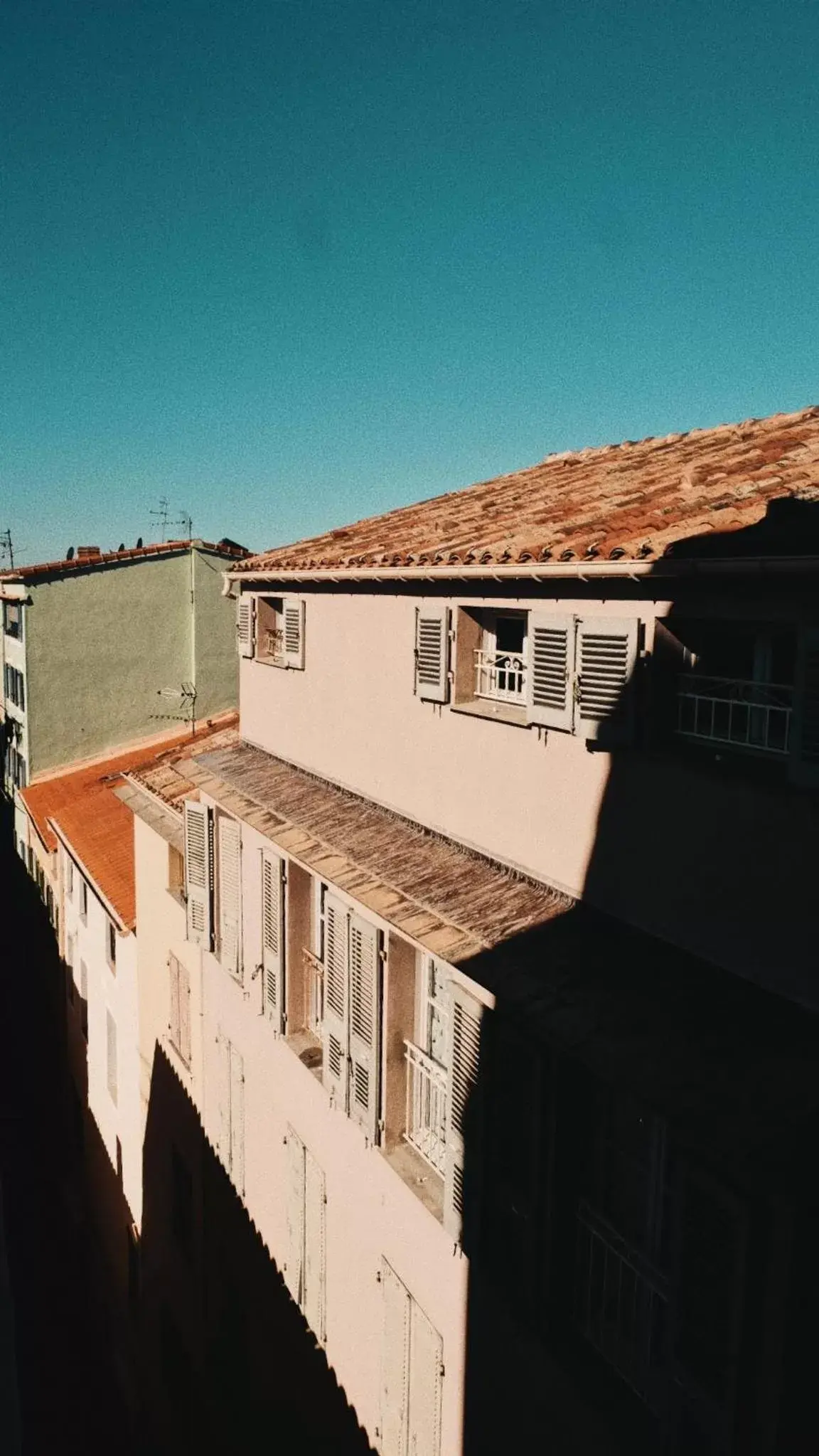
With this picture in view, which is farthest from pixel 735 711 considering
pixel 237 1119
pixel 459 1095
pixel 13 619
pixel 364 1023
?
pixel 13 619

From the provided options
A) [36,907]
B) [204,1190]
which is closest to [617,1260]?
[204,1190]

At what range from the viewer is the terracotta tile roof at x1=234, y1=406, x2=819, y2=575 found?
6.81 metres

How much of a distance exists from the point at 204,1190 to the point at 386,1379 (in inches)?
224

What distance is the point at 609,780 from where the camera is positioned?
22.7 feet

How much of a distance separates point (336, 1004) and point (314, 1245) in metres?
3.07

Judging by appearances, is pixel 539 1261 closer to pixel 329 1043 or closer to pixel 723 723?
pixel 329 1043

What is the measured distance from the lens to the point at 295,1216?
10.5 meters

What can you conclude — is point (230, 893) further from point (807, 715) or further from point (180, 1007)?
point (807, 715)

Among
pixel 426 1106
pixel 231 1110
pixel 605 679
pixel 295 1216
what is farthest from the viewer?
pixel 231 1110

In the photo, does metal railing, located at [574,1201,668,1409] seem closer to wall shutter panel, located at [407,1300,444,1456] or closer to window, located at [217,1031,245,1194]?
wall shutter panel, located at [407,1300,444,1456]

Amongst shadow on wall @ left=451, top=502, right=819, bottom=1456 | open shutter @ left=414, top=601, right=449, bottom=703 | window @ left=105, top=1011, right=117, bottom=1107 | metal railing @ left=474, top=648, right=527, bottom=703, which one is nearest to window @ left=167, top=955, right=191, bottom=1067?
window @ left=105, top=1011, right=117, bottom=1107

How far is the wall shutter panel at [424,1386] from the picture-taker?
307 inches

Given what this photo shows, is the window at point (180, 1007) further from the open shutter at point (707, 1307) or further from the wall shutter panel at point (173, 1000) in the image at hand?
the open shutter at point (707, 1307)

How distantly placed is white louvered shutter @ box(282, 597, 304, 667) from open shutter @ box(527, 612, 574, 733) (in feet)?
15.6
